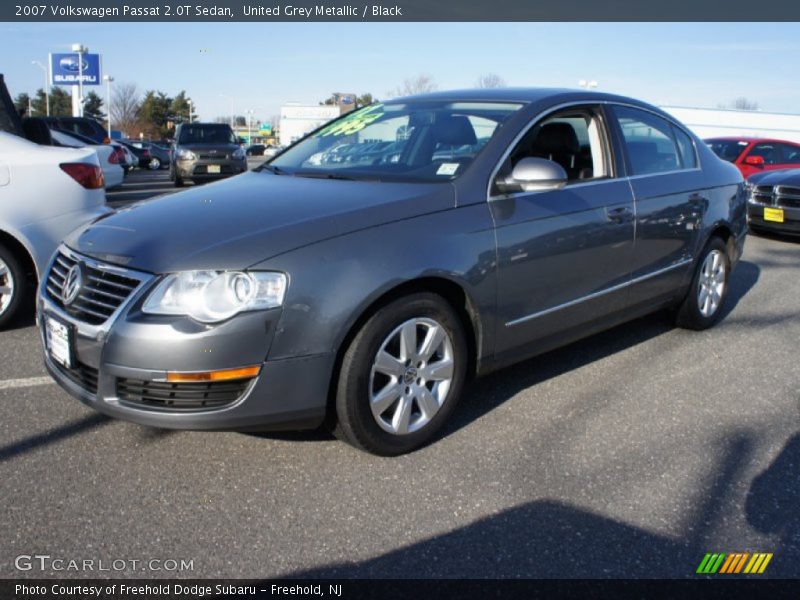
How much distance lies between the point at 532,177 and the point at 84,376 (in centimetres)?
218

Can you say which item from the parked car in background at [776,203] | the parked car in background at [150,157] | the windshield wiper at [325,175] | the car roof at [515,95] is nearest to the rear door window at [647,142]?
the car roof at [515,95]

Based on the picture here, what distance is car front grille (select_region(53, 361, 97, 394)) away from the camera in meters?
2.90

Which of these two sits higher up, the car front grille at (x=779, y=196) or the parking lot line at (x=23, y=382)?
the car front grille at (x=779, y=196)

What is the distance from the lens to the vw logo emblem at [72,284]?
9.89 feet

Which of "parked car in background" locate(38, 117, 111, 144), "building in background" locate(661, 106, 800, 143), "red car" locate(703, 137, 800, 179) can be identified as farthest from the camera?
"building in background" locate(661, 106, 800, 143)

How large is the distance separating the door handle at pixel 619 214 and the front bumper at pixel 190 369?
6.46 feet

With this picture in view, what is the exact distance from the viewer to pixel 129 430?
338 centimetres

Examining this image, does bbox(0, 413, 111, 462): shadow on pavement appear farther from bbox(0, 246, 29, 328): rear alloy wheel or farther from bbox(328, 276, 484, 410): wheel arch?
bbox(0, 246, 29, 328): rear alloy wheel

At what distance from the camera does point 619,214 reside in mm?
4086

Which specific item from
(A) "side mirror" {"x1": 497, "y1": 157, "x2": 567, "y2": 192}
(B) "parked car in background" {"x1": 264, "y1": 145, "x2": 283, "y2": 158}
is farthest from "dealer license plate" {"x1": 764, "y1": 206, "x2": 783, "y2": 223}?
(A) "side mirror" {"x1": 497, "y1": 157, "x2": 567, "y2": 192}

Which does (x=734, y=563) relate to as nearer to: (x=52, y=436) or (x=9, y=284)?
(x=52, y=436)

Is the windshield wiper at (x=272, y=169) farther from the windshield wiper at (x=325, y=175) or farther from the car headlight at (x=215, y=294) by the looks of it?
the car headlight at (x=215, y=294)

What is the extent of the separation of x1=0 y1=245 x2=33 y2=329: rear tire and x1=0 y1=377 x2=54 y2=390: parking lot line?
44.0 inches

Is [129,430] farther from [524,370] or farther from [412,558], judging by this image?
[524,370]
